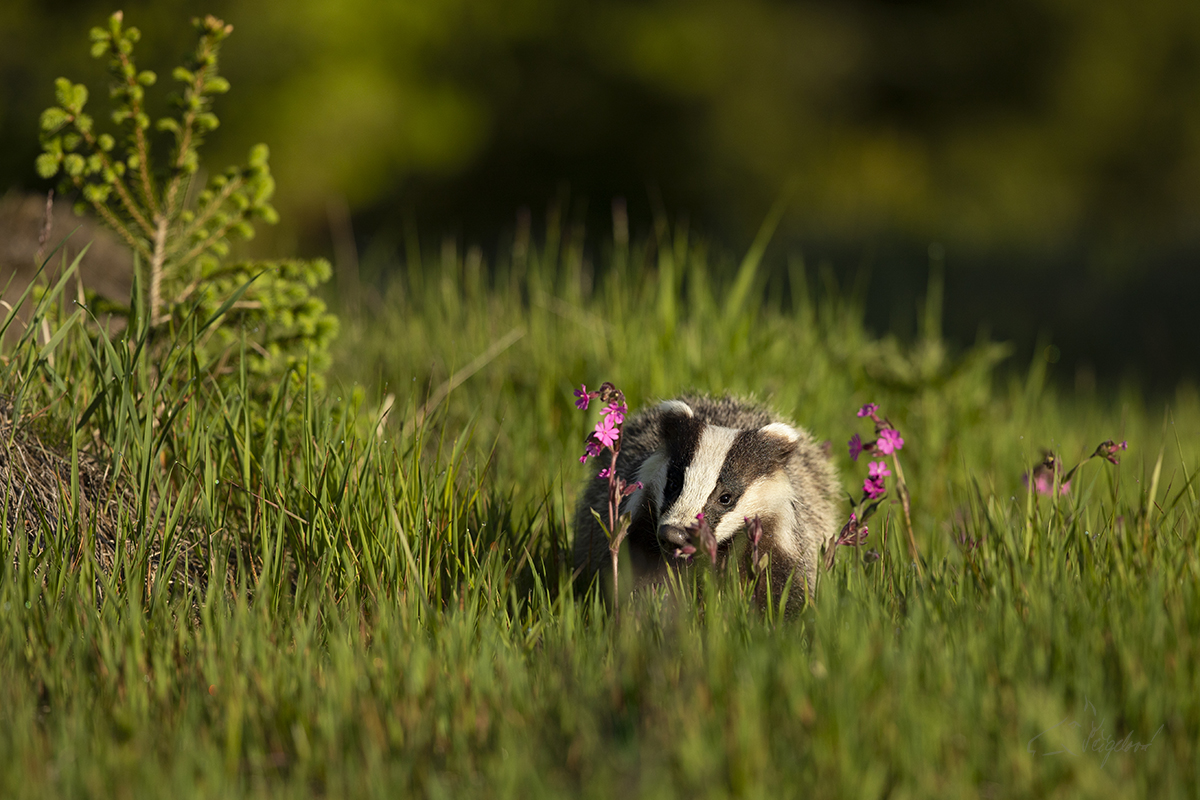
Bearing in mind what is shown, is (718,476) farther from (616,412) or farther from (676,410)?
(616,412)

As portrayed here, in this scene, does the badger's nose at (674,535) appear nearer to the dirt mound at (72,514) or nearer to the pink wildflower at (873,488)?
the pink wildflower at (873,488)

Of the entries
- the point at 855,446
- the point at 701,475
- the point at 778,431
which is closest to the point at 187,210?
the point at 701,475

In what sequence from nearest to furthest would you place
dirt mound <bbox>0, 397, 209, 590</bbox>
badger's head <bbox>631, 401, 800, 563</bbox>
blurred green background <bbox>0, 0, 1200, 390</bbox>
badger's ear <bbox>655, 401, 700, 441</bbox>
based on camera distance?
dirt mound <bbox>0, 397, 209, 590</bbox>
badger's head <bbox>631, 401, 800, 563</bbox>
badger's ear <bbox>655, 401, 700, 441</bbox>
blurred green background <bbox>0, 0, 1200, 390</bbox>

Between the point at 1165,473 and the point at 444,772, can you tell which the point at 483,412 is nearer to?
the point at 444,772

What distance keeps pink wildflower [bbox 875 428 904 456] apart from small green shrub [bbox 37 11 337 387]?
2265mm

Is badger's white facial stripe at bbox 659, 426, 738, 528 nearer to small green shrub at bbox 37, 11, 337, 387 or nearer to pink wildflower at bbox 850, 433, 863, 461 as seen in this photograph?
pink wildflower at bbox 850, 433, 863, 461

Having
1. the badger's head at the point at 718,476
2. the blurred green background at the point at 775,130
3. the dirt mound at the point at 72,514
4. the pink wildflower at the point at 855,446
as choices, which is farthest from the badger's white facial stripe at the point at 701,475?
the blurred green background at the point at 775,130

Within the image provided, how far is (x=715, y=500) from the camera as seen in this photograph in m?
3.87

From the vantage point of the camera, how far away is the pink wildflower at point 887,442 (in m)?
3.91

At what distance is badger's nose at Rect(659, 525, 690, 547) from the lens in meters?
3.54

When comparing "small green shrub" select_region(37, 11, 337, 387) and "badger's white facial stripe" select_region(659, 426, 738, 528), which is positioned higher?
"small green shrub" select_region(37, 11, 337, 387)

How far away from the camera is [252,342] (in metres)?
4.55

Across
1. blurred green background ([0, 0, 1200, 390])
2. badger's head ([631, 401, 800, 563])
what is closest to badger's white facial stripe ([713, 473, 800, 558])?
badger's head ([631, 401, 800, 563])

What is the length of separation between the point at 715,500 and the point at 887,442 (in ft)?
2.20
